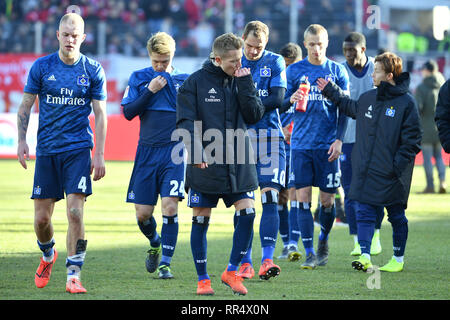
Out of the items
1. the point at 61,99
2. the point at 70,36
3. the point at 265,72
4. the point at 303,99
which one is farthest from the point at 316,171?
the point at 70,36

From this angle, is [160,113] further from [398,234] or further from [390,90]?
[398,234]

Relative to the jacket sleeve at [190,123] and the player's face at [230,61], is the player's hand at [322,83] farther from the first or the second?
the jacket sleeve at [190,123]

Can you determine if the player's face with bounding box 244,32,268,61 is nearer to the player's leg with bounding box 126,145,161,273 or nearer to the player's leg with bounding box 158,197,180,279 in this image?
the player's leg with bounding box 126,145,161,273

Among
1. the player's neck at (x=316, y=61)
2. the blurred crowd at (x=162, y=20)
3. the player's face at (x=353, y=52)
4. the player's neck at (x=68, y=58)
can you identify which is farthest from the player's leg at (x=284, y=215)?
the blurred crowd at (x=162, y=20)

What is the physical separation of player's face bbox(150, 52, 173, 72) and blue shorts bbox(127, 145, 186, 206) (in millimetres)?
744

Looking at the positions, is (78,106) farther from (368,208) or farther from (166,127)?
(368,208)

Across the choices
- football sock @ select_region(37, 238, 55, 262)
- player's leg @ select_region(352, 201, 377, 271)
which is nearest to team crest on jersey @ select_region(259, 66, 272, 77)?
player's leg @ select_region(352, 201, 377, 271)

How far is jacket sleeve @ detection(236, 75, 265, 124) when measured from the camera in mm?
7000

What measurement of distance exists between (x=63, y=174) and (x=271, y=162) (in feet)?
6.26

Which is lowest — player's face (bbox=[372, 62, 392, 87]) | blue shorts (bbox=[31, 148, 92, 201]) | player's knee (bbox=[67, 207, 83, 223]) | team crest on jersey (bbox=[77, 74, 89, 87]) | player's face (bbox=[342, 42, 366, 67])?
player's knee (bbox=[67, 207, 83, 223])

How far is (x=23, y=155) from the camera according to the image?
24.0ft

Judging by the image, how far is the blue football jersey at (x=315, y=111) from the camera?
29.6 feet

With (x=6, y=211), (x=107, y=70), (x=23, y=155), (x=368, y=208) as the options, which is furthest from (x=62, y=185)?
(x=107, y=70)

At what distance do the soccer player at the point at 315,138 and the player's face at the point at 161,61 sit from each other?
140 cm
